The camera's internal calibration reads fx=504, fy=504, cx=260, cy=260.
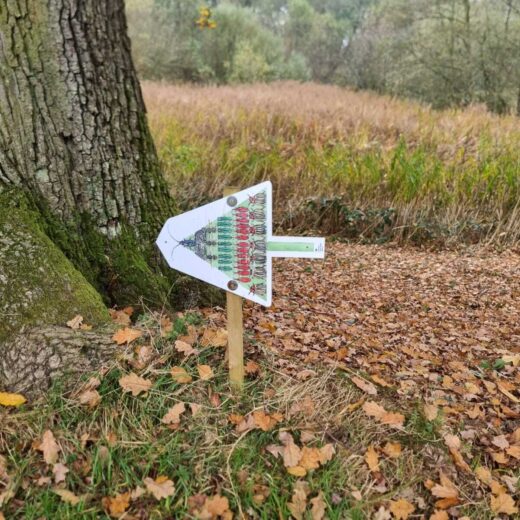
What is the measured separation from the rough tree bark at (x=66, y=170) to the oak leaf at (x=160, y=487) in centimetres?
61

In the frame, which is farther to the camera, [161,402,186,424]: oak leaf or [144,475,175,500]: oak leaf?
[161,402,186,424]: oak leaf

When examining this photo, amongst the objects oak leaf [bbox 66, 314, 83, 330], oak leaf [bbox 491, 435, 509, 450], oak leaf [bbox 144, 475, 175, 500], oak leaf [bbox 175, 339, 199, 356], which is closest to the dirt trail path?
oak leaf [bbox 491, 435, 509, 450]

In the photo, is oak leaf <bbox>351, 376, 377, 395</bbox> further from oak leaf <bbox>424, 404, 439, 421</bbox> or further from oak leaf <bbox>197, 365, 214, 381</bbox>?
oak leaf <bbox>197, 365, 214, 381</bbox>

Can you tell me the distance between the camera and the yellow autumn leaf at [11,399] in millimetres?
1953

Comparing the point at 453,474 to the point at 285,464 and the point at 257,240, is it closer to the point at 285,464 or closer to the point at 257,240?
the point at 285,464

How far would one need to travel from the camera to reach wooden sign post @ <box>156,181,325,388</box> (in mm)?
1923

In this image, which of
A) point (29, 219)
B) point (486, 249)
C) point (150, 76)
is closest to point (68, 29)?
point (29, 219)

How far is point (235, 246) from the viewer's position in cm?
197

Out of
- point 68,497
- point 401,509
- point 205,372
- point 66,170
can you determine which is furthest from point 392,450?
point 66,170

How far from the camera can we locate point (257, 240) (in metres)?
1.96

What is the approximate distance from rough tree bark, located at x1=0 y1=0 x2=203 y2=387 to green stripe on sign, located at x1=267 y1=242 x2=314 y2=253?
2.83 ft

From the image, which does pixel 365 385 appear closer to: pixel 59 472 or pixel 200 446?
pixel 200 446

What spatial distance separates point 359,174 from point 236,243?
4011mm

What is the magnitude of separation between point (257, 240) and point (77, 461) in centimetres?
103
